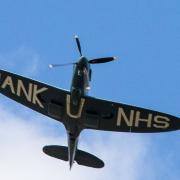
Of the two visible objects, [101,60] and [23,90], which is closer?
[101,60]

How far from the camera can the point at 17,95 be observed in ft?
183

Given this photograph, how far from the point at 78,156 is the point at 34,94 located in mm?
4325

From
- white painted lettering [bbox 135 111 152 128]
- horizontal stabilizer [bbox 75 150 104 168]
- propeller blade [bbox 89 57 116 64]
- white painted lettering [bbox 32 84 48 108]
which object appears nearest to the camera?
propeller blade [bbox 89 57 116 64]

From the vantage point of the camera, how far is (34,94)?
5478 cm

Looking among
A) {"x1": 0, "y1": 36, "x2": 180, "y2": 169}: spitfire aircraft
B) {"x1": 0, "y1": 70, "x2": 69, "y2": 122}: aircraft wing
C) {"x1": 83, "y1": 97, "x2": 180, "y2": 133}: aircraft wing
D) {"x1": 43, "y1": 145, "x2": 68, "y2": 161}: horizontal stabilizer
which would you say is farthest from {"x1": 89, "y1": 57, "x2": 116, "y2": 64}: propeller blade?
{"x1": 43, "y1": 145, "x2": 68, "y2": 161}: horizontal stabilizer

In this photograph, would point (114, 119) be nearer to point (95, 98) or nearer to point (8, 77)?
point (95, 98)

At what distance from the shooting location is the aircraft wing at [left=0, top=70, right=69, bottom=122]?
53688 mm

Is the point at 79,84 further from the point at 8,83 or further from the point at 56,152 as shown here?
the point at 56,152

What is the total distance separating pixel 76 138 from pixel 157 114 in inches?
177

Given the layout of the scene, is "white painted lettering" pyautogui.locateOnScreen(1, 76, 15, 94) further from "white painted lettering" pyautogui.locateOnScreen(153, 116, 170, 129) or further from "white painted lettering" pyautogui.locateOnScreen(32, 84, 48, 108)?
"white painted lettering" pyautogui.locateOnScreen(153, 116, 170, 129)

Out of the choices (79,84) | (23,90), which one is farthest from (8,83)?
(79,84)

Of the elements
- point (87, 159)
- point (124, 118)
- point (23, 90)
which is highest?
point (23, 90)

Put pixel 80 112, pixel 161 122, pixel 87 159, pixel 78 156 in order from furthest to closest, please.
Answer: pixel 78 156 < pixel 87 159 < pixel 161 122 < pixel 80 112

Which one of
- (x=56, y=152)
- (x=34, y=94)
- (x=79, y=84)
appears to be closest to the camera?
(x=79, y=84)
